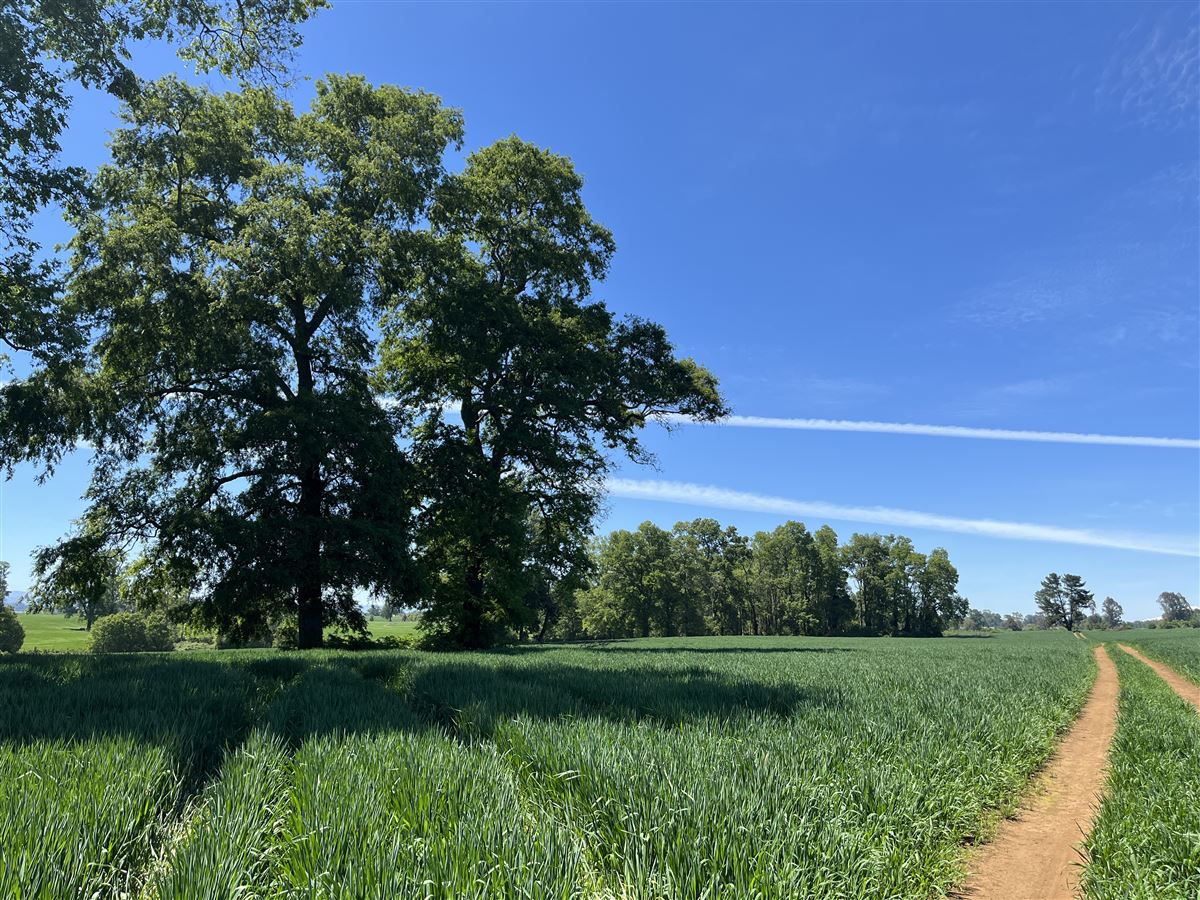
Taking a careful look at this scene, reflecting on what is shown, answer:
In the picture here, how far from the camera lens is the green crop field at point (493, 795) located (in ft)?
10.4

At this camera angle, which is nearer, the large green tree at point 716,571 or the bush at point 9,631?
the bush at point 9,631

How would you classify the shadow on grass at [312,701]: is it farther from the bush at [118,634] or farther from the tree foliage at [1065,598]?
the tree foliage at [1065,598]

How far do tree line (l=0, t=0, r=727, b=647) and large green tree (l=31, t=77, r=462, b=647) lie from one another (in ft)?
0.34

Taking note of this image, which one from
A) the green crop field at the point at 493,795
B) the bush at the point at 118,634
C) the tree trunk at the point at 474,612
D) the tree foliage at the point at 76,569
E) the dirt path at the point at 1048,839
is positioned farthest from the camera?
the bush at the point at 118,634

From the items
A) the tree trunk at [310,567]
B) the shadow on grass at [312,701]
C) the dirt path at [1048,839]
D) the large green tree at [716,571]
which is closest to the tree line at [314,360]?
the tree trunk at [310,567]

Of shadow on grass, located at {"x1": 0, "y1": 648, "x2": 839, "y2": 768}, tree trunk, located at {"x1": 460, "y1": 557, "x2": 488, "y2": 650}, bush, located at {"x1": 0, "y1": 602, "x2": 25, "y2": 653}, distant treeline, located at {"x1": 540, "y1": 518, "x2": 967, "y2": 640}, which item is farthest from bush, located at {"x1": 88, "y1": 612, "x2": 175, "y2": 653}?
shadow on grass, located at {"x1": 0, "y1": 648, "x2": 839, "y2": 768}

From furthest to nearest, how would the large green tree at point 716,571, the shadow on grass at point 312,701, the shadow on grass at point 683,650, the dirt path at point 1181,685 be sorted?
the large green tree at point 716,571 < the shadow on grass at point 683,650 < the dirt path at point 1181,685 < the shadow on grass at point 312,701

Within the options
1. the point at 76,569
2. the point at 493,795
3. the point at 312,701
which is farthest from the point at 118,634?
the point at 493,795

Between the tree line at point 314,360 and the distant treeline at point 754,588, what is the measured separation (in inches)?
1661

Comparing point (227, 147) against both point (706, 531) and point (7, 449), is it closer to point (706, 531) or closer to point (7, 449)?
point (7, 449)

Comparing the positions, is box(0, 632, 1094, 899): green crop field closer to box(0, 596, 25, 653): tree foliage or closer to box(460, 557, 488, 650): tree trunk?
box(460, 557, 488, 650): tree trunk

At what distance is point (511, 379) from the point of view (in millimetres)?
26438

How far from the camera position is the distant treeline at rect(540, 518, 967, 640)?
77.8 metres

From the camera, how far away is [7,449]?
17.7 metres
